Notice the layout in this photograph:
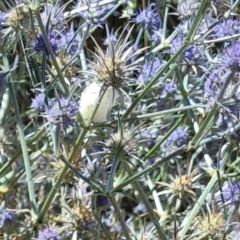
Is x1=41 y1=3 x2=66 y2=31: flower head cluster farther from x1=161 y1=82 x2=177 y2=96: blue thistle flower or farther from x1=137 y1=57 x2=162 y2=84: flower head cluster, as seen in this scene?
x1=161 y1=82 x2=177 y2=96: blue thistle flower

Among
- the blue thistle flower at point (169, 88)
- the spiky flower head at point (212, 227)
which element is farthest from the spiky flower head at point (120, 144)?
the blue thistle flower at point (169, 88)

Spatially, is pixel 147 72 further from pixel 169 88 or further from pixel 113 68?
pixel 113 68

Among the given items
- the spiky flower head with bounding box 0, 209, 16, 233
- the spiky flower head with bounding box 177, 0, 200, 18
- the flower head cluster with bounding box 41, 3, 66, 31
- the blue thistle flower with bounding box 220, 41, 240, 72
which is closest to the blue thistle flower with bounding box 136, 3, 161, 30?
the spiky flower head with bounding box 177, 0, 200, 18

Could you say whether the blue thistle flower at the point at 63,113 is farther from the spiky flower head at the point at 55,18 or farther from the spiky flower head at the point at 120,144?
the spiky flower head at the point at 55,18

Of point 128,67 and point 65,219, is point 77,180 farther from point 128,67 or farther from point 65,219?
point 128,67

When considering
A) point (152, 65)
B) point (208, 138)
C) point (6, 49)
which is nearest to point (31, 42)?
point (6, 49)

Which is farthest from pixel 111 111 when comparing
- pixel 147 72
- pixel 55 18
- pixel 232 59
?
pixel 232 59
